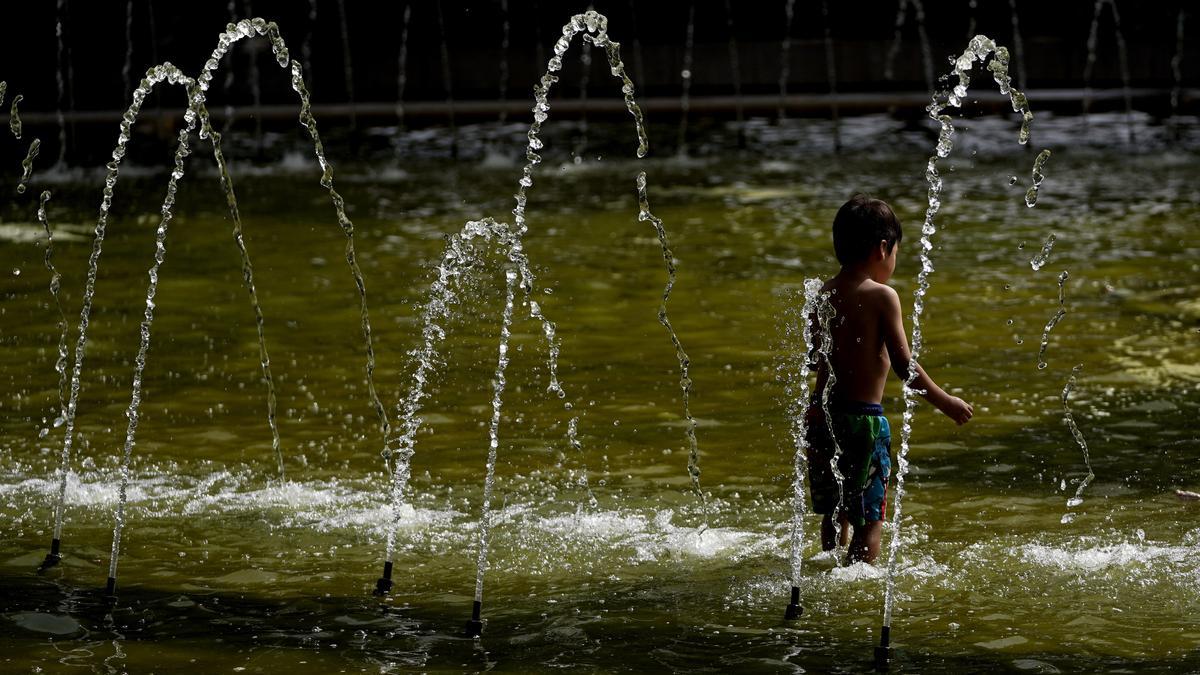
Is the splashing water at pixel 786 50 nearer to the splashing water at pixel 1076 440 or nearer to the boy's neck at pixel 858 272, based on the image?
the splashing water at pixel 1076 440

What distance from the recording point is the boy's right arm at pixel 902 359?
4992 millimetres

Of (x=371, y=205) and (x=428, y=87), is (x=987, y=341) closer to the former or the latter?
(x=371, y=205)

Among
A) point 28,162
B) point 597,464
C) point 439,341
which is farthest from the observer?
point 28,162

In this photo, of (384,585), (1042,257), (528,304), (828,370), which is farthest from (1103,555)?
(1042,257)

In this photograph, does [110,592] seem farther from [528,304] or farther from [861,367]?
[528,304]

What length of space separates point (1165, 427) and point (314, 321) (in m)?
4.34

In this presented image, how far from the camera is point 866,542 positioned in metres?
5.18

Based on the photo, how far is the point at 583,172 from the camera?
14.9 metres

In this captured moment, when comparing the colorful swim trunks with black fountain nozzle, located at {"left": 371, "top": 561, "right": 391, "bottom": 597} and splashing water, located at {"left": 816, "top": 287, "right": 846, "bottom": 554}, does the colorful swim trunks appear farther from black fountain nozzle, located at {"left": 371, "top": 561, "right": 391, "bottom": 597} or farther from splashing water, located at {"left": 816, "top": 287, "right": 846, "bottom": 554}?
black fountain nozzle, located at {"left": 371, "top": 561, "right": 391, "bottom": 597}

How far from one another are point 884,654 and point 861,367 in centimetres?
99

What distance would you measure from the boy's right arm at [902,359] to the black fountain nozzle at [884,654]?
78 centimetres

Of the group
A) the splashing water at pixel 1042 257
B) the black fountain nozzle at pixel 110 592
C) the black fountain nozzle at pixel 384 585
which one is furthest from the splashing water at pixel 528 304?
the splashing water at pixel 1042 257

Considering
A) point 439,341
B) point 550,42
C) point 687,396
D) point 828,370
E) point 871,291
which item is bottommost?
point 687,396

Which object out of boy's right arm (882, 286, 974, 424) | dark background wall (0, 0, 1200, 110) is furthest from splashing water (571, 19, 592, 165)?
boy's right arm (882, 286, 974, 424)
